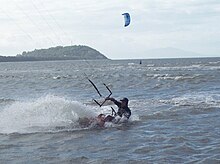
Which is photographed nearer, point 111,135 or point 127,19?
point 111,135

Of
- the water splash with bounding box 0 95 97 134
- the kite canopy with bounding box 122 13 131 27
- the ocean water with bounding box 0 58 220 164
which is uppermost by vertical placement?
the kite canopy with bounding box 122 13 131 27

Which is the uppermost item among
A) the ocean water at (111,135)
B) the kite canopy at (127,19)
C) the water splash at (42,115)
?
the kite canopy at (127,19)

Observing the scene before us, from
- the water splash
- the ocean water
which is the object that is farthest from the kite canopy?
the water splash

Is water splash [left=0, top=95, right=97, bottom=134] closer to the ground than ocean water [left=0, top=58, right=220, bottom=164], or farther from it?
farther from it

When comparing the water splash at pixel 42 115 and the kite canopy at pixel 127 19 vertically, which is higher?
the kite canopy at pixel 127 19

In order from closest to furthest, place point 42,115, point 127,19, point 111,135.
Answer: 1. point 111,135
2. point 42,115
3. point 127,19

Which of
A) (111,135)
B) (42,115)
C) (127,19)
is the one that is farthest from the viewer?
(127,19)

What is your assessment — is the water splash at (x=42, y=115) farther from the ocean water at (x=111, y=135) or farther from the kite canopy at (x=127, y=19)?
the kite canopy at (x=127, y=19)

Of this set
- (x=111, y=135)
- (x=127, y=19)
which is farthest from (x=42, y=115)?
(x=127, y=19)

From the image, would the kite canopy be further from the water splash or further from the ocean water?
the water splash

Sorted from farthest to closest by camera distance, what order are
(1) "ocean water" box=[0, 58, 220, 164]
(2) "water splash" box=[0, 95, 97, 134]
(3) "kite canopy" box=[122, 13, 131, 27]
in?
(3) "kite canopy" box=[122, 13, 131, 27] → (2) "water splash" box=[0, 95, 97, 134] → (1) "ocean water" box=[0, 58, 220, 164]

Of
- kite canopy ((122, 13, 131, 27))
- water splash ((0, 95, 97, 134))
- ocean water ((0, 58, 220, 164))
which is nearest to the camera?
ocean water ((0, 58, 220, 164))

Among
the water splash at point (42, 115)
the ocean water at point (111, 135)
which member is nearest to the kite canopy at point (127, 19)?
the ocean water at point (111, 135)

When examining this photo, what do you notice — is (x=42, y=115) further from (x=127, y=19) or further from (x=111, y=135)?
(x=127, y=19)
